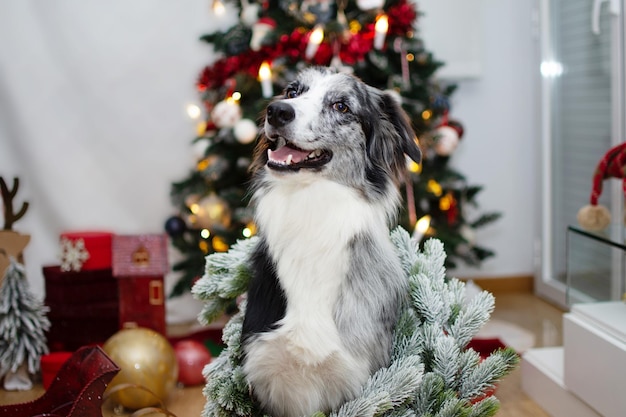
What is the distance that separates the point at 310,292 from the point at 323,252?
0.08m

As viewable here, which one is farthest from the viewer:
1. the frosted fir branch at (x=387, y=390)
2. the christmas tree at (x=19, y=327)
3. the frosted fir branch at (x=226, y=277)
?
the christmas tree at (x=19, y=327)

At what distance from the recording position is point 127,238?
2.71m

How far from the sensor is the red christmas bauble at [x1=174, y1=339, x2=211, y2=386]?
101 inches

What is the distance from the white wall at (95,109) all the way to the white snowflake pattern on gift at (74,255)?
72 cm

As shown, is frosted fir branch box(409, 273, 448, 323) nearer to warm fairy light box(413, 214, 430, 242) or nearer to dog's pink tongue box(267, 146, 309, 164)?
dog's pink tongue box(267, 146, 309, 164)

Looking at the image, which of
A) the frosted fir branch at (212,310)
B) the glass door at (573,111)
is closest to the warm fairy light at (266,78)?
the frosted fir branch at (212,310)

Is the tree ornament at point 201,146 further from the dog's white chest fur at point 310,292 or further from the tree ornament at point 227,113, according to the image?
the dog's white chest fur at point 310,292

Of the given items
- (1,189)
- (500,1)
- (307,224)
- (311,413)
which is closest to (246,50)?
(1,189)

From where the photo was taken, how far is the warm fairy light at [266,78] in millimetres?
2680

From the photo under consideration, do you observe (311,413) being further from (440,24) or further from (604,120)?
(440,24)

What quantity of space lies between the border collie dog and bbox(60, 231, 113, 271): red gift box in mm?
1510

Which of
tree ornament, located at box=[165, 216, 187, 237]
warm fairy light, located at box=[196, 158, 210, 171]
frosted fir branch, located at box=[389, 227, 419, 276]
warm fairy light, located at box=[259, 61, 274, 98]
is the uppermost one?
warm fairy light, located at box=[259, 61, 274, 98]

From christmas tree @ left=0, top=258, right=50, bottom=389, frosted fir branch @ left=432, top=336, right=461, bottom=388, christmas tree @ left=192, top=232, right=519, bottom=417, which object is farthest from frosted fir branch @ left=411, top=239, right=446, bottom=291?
christmas tree @ left=0, top=258, right=50, bottom=389

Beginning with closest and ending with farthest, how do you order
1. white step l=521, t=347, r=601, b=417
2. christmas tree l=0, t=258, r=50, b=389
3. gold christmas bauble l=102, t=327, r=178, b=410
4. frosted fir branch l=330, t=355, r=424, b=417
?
1. frosted fir branch l=330, t=355, r=424, b=417
2. white step l=521, t=347, r=601, b=417
3. gold christmas bauble l=102, t=327, r=178, b=410
4. christmas tree l=0, t=258, r=50, b=389
